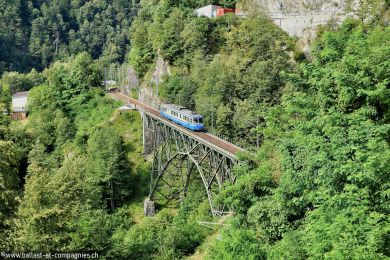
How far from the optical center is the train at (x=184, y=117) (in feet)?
123

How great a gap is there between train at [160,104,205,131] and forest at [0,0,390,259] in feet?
6.19

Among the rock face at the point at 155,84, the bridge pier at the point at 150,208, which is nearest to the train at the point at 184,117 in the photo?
the bridge pier at the point at 150,208

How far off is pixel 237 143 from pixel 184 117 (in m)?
5.70

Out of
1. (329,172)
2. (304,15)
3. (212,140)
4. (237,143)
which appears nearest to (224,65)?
(237,143)

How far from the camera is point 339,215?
11.7 meters

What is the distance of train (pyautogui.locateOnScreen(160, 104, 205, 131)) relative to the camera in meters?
37.4

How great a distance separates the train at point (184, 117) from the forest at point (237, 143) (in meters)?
1.89

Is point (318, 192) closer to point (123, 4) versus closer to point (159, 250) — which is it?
point (159, 250)

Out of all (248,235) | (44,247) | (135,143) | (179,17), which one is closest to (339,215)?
(248,235)

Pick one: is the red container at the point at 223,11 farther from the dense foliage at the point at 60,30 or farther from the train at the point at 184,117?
the dense foliage at the point at 60,30

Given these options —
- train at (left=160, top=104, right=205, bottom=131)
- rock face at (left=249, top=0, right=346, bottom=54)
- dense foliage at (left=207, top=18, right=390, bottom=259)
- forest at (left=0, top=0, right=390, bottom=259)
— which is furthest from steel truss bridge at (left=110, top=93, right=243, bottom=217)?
dense foliage at (left=207, top=18, right=390, bottom=259)

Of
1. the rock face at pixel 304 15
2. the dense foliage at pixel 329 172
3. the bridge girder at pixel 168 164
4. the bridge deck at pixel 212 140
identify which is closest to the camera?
the dense foliage at pixel 329 172

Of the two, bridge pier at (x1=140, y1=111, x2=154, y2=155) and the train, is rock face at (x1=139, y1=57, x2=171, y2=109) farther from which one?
the train

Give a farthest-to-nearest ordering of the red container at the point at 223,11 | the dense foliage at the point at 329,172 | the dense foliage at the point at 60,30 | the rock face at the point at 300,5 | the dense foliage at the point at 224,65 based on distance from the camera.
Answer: the dense foliage at the point at 60,30 → the red container at the point at 223,11 → the rock face at the point at 300,5 → the dense foliage at the point at 224,65 → the dense foliage at the point at 329,172
